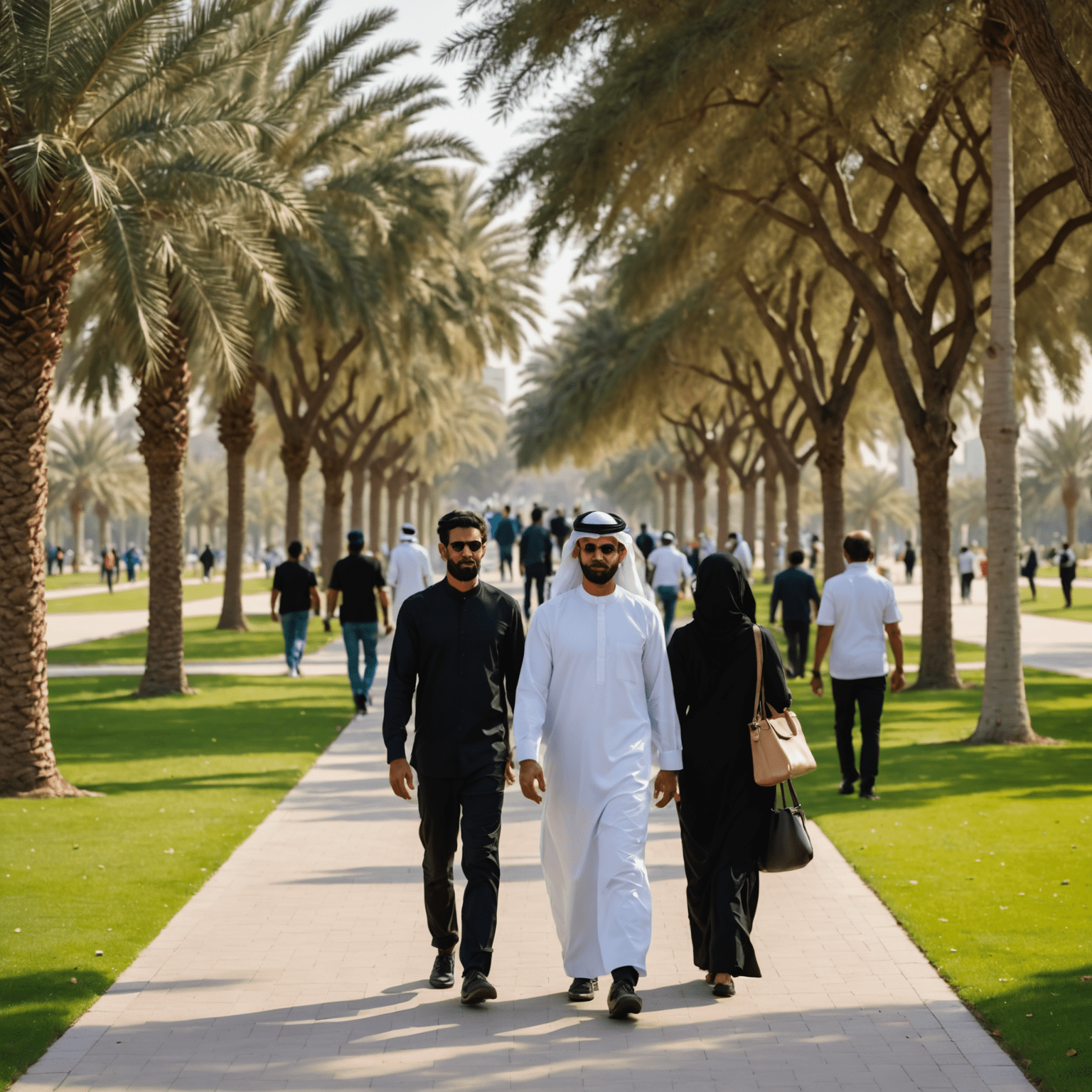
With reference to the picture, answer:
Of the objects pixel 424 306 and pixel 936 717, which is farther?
pixel 424 306

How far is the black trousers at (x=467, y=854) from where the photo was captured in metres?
5.29

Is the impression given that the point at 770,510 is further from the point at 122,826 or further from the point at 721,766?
the point at 721,766

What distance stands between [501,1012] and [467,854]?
0.59m

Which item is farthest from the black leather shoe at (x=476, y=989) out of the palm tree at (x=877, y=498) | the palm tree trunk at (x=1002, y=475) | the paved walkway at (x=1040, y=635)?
the palm tree at (x=877, y=498)

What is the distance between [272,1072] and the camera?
4.48m

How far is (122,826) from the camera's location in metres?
8.88

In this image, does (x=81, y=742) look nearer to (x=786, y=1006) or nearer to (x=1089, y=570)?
(x=786, y=1006)

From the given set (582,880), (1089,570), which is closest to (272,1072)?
(582,880)

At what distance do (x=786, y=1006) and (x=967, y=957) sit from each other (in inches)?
42.4

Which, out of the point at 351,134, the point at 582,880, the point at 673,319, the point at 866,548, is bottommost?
the point at 582,880

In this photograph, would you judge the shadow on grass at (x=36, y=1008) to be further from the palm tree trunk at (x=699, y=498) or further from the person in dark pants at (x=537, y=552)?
the palm tree trunk at (x=699, y=498)

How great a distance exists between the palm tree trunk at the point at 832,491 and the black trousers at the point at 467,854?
1718 centimetres

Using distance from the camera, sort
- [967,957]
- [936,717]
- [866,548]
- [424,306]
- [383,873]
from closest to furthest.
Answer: [967,957]
[383,873]
[866,548]
[936,717]
[424,306]

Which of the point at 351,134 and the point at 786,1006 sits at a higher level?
the point at 351,134
